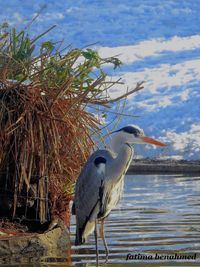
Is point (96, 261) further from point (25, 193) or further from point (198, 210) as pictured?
point (198, 210)

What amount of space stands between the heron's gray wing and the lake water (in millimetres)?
380

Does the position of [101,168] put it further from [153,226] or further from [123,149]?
[153,226]

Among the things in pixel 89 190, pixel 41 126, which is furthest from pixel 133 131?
pixel 41 126

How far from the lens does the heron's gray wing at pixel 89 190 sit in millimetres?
11320

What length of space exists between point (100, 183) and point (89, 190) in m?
0.14

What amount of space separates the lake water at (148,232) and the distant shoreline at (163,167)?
936 centimetres

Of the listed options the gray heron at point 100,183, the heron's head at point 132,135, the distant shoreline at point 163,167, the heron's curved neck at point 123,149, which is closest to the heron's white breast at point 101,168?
the gray heron at point 100,183

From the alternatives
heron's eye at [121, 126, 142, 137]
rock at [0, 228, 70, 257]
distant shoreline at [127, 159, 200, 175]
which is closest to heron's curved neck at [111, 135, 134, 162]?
heron's eye at [121, 126, 142, 137]

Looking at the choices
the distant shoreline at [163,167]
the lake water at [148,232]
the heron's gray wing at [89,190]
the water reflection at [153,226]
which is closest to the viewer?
the lake water at [148,232]

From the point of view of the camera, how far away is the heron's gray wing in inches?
446

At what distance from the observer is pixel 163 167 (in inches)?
1209

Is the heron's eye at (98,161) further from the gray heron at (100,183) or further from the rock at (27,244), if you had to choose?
the rock at (27,244)

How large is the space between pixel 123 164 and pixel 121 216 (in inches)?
145

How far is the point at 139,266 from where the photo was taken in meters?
9.91
